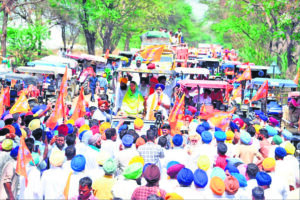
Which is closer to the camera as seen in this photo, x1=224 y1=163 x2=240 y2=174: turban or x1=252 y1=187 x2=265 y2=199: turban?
x1=252 y1=187 x2=265 y2=199: turban

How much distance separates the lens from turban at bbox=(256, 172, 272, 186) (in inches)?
189

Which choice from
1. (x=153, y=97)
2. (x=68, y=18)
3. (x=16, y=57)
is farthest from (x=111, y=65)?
(x=153, y=97)

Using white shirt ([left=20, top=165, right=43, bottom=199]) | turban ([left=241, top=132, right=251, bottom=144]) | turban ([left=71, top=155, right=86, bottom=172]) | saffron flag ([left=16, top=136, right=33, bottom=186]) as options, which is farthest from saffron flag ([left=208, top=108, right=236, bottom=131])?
saffron flag ([left=16, top=136, right=33, bottom=186])

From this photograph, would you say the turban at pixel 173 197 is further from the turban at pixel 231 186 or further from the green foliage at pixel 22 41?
the green foliage at pixel 22 41

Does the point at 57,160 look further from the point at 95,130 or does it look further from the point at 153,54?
the point at 153,54

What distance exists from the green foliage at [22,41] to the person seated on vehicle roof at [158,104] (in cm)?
1782

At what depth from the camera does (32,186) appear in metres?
5.03

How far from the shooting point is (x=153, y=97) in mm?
9719

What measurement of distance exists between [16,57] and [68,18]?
11.7 m

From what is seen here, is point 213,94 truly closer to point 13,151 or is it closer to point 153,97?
point 153,97

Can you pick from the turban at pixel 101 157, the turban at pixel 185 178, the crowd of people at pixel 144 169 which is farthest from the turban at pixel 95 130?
the turban at pixel 185 178

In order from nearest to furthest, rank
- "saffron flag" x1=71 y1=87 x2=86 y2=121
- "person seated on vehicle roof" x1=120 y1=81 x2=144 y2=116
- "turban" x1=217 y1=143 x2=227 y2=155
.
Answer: "turban" x1=217 y1=143 x2=227 y2=155 < "saffron flag" x1=71 y1=87 x2=86 y2=121 < "person seated on vehicle roof" x1=120 y1=81 x2=144 y2=116

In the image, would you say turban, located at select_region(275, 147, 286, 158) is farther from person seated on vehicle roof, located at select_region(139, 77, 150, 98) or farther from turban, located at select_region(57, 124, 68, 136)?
person seated on vehicle roof, located at select_region(139, 77, 150, 98)

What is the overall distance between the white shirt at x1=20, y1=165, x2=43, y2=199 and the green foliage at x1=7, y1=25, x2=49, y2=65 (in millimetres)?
→ 21317
